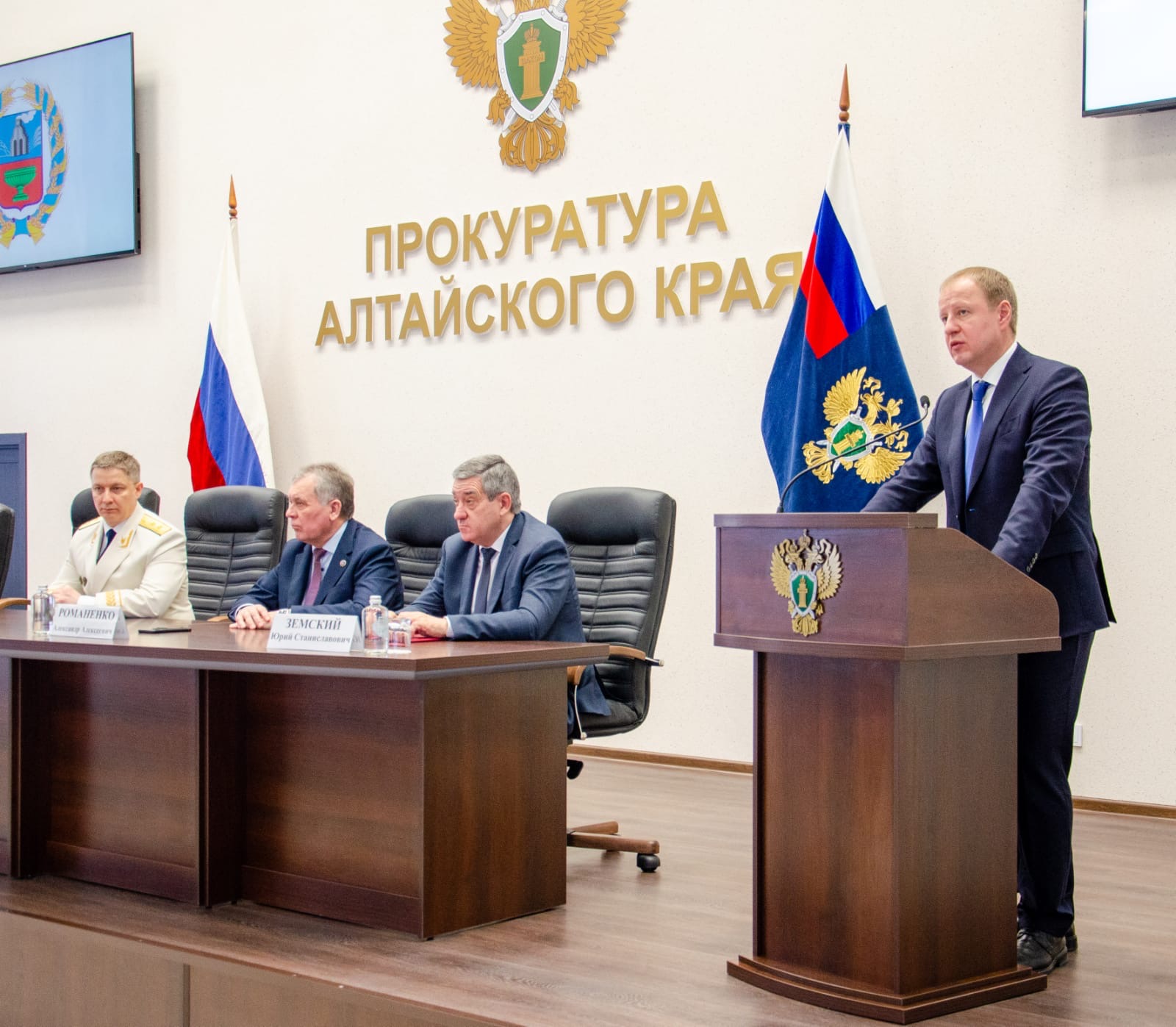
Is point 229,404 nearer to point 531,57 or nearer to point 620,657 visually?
point 531,57

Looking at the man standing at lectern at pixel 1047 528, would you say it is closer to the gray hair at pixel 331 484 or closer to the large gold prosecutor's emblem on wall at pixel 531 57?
the gray hair at pixel 331 484

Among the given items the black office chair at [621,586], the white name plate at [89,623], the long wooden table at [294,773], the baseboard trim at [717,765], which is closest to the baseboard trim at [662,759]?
the baseboard trim at [717,765]

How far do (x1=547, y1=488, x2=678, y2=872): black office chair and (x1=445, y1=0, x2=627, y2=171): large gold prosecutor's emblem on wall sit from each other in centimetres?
215

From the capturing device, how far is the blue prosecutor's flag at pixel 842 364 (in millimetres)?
4488

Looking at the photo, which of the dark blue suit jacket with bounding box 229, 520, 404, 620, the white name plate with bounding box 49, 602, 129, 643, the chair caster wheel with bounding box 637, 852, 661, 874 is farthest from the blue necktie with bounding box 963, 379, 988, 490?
the white name plate with bounding box 49, 602, 129, 643

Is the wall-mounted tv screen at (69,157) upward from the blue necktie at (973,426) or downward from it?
upward

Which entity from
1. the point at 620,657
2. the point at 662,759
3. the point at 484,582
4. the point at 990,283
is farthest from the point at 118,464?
the point at 990,283

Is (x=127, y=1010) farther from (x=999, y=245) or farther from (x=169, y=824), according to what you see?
(x=999, y=245)

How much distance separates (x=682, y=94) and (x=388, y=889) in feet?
10.9

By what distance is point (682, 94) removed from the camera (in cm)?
511

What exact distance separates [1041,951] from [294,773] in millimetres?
→ 1615

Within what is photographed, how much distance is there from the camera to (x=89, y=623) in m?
3.29

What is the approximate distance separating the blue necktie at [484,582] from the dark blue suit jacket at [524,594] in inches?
1.0

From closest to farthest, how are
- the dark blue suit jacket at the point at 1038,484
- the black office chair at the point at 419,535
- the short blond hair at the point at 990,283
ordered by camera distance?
the dark blue suit jacket at the point at 1038,484 < the short blond hair at the point at 990,283 < the black office chair at the point at 419,535
